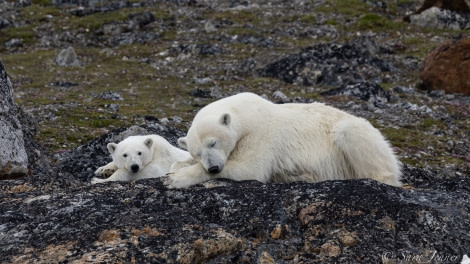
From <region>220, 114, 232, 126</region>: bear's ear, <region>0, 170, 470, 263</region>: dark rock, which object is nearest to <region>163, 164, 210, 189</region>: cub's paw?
<region>0, 170, 470, 263</region>: dark rock

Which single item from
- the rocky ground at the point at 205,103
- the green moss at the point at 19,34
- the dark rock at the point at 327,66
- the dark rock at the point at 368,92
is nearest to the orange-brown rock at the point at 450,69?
the rocky ground at the point at 205,103

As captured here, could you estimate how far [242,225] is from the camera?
536cm

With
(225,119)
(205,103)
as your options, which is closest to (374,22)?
(205,103)

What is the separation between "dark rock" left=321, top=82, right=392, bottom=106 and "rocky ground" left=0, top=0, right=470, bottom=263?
6cm

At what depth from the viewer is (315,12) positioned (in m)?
41.4

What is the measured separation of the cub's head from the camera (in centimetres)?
706

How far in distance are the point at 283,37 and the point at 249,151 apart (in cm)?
2974

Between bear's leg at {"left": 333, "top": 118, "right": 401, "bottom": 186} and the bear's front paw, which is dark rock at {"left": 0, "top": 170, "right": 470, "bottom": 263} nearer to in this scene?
bear's leg at {"left": 333, "top": 118, "right": 401, "bottom": 186}

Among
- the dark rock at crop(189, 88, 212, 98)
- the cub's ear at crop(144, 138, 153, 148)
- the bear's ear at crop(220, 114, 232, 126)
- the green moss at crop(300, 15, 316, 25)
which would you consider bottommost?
the dark rock at crop(189, 88, 212, 98)

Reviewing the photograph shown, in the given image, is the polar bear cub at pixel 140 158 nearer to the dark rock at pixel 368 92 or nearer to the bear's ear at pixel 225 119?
the bear's ear at pixel 225 119

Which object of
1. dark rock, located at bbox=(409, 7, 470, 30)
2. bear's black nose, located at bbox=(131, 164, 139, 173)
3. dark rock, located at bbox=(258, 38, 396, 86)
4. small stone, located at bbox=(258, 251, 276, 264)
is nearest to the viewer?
small stone, located at bbox=(258, 251, 276, 264)

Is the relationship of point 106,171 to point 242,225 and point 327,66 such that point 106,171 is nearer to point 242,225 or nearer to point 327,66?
point 242,225

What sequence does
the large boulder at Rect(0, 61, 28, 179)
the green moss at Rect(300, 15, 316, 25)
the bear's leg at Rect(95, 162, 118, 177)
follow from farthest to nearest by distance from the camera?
the green moss at Rect(300, 15, 316, 25) → the bear's leg at Rect(95, 162, 118, 177) → the large boulder at Rect(0, 61, 28, 179)

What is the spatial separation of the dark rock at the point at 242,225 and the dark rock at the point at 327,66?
20.8 m
